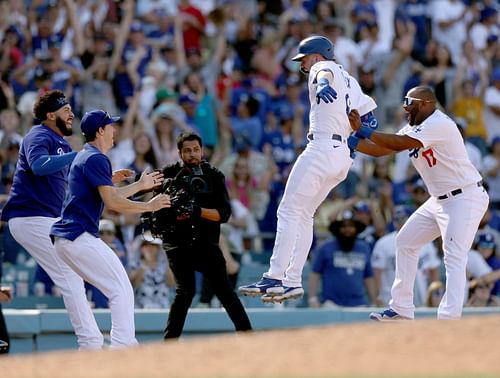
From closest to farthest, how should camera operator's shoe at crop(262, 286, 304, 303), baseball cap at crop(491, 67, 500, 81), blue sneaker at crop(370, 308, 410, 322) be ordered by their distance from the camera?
camera operator's shoe at crop(262, 286, 304, 303), blue sneaker at crop(370, 308, 410, 322), baseball cap at crop(491, 67, 500, 81)

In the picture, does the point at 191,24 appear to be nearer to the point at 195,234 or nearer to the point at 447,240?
the point at 195,234

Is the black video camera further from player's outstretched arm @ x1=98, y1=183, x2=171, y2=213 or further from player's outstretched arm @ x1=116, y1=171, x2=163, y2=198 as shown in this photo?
player's outstretched arm @ x1=98, y1=183, x2=171, y2=213

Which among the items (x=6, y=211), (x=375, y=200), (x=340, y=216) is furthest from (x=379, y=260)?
(x=6, y=211)

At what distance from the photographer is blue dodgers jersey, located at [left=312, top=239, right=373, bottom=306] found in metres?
16.0

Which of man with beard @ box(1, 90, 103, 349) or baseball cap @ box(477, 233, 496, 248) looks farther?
baseball cap @ box(477, 233, 496, 248)

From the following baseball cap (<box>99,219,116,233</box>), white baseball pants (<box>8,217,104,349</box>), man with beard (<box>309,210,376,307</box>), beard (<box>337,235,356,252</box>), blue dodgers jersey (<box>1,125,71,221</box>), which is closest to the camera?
white baseball pants (<box>8,217,104,349</box>)

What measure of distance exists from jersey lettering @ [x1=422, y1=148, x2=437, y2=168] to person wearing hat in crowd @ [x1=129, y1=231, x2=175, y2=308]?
4.29 m

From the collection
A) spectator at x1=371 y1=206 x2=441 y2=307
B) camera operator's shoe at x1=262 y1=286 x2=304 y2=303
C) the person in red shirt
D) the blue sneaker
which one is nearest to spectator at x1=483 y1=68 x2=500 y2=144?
the person in red shirt

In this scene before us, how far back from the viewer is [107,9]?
2064 cm

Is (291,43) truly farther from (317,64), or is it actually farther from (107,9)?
(317,64)

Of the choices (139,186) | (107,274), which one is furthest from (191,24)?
(107,274)

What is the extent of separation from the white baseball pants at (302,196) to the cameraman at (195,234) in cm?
86

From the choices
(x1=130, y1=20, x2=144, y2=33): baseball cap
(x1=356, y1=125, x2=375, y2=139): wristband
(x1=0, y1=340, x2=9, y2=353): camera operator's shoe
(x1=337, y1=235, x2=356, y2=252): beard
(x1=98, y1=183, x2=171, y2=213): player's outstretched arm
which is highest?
(x1=130, y1=20, x2=144, y2=33): baseball cap

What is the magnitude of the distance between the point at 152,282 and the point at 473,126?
686 centimetres
